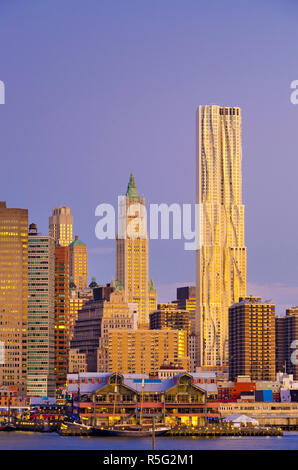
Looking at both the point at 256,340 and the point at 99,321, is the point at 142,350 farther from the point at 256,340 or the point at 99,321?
the point at 256,340

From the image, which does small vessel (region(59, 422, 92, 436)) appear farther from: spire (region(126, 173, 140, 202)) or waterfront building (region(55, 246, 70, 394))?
spire (region(126, 173, 140, 202))

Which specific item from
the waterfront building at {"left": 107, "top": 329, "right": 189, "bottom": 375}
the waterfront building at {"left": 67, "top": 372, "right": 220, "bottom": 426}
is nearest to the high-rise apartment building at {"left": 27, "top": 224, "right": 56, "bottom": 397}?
the waterfront building at {"left": 107, "top": 329, "right": 189, "bottom": 375}

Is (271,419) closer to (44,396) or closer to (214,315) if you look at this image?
(44,396)

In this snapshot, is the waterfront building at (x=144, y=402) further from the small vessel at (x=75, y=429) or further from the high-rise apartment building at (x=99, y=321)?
the high-rise apartment building at (x=99, y=321)

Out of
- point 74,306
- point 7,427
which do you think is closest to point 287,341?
point 74,306

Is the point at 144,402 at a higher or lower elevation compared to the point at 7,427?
higher

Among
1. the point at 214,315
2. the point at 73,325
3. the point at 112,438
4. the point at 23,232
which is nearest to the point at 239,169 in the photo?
the point at 214,315
